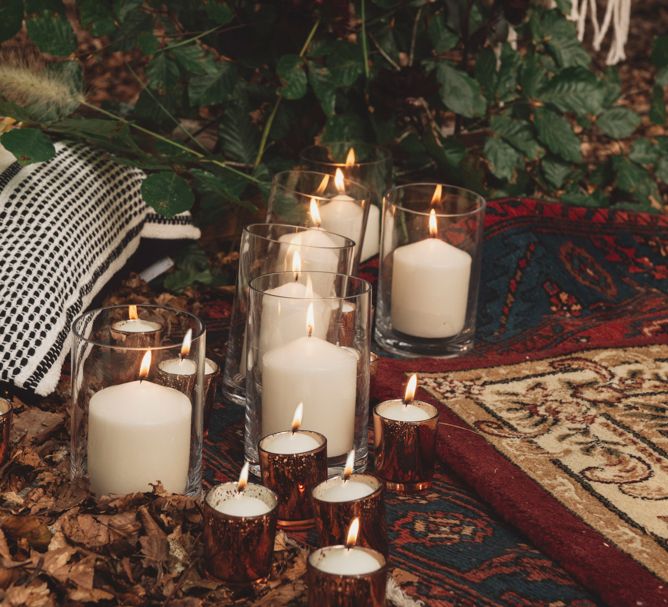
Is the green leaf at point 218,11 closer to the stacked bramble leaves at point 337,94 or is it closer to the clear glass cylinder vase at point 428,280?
the stacked bramble leaves at point 337,94

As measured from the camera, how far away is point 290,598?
786 millimetres

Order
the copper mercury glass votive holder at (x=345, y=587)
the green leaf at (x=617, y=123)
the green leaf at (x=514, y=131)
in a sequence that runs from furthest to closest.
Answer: the green leaf at (x=617, y=123) → the green leaf at (x=514, y=131) → the copper mercury glass votive holder at (x=345, y=587)

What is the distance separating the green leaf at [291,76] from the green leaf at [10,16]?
387mm

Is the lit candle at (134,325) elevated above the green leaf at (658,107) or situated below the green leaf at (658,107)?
below

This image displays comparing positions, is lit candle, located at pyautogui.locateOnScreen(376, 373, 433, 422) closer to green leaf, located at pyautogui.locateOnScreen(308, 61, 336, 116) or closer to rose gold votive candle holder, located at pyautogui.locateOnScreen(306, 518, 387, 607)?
rose gold votive candle holder, located at pyautogui.locateOnScreen(306, 518, 387, 607)

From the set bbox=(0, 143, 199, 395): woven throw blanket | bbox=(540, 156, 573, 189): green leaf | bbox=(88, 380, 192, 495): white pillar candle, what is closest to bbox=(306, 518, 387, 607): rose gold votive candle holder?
bbox=(88, 380, 192, 495): white pillar candle

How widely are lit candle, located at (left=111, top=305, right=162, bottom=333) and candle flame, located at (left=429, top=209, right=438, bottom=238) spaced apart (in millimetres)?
447

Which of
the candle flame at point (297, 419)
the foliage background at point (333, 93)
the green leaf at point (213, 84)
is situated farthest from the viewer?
the green leaf at point (213, 84)

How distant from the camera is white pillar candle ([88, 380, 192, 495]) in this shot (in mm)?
865

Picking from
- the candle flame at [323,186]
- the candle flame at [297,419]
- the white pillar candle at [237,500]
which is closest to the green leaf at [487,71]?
the candle flame at [323,186]

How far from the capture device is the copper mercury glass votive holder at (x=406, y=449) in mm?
964

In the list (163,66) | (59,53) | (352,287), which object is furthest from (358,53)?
(352,287)

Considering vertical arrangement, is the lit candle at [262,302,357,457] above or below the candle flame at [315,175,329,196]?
below

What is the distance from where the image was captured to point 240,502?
2.66 ft
